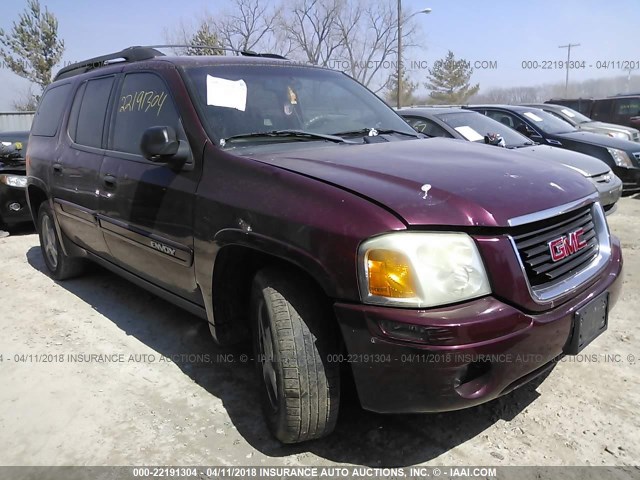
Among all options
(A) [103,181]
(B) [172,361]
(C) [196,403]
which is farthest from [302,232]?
(A) [103,181]

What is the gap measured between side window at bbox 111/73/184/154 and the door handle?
0.19 metres

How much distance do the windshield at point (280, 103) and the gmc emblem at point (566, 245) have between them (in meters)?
1.36

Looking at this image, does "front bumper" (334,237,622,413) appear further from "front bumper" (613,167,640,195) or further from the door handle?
"front bumper" (613,167,640,195)

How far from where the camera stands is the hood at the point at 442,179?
2035 millimetres

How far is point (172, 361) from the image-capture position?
11.2 feet

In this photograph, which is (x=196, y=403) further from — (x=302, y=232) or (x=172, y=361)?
(x=302, y=232)

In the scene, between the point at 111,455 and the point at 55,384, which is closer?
the point at 111,455

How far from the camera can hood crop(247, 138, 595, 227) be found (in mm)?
2035

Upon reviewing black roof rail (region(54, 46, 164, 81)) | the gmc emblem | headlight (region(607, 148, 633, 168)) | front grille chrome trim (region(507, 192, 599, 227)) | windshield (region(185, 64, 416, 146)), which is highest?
black roof rail (region(54, 46, 164, 81))

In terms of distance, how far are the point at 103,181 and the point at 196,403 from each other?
5.38ft


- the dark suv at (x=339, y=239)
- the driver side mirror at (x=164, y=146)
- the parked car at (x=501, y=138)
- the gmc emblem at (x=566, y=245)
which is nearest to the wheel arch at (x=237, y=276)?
the dark suv at (x=339, y=239)

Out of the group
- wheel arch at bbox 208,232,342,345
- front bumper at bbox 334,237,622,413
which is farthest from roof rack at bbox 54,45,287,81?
front bumper at bbox 334,237,622,413

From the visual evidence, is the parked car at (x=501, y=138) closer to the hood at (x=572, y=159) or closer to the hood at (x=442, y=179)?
the hood at (x=572, y=159)

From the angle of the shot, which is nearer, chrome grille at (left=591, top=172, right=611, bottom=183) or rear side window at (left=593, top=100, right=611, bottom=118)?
chrome grille at (left=591, top=172, right=611, bottom=183)
